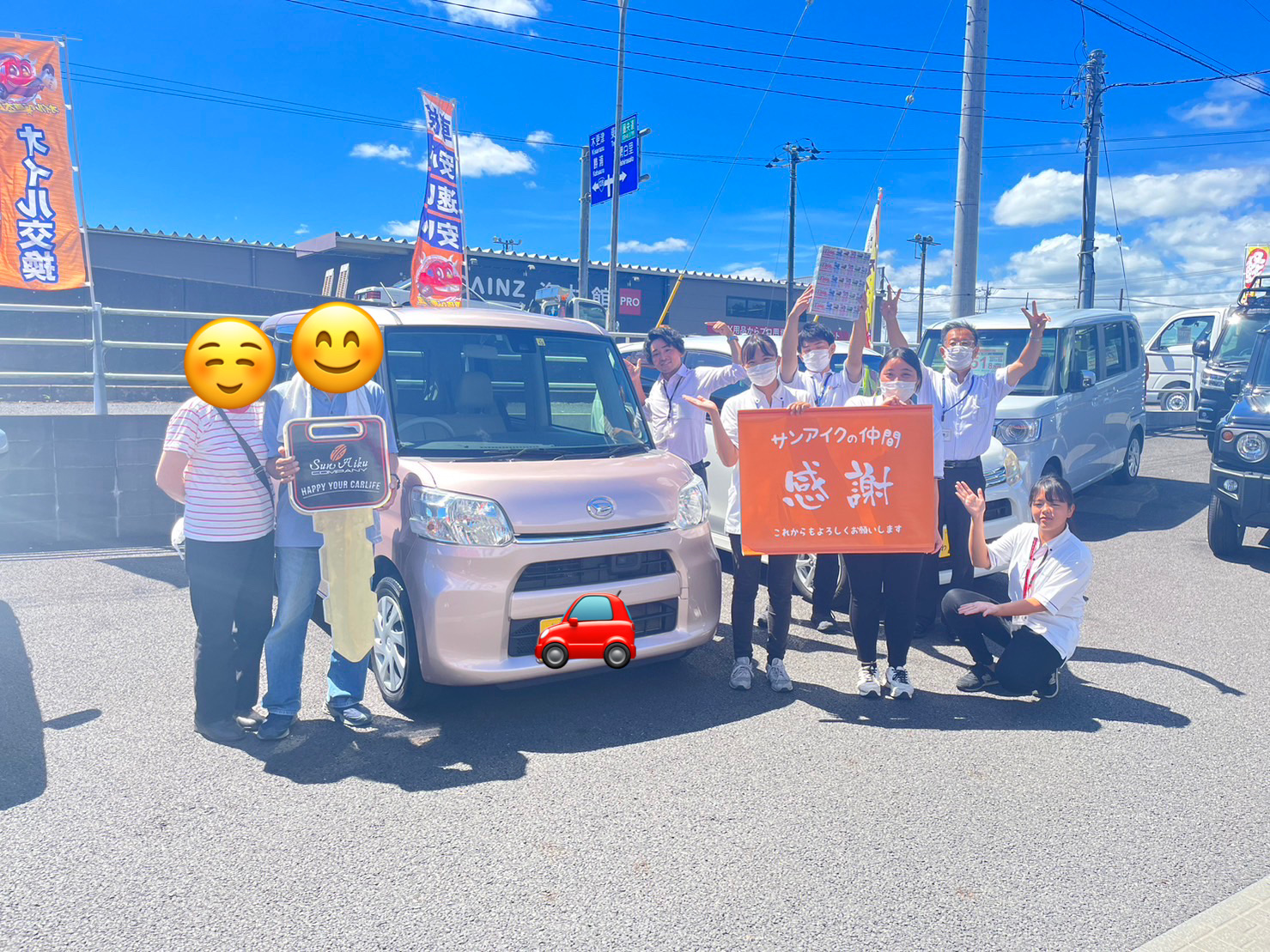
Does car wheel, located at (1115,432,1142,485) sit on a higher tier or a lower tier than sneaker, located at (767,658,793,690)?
higher

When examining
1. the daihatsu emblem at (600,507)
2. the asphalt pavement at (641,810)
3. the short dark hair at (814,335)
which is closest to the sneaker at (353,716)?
the asphalt pavement at (641,810)

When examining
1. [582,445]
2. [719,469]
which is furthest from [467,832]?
[719,469]

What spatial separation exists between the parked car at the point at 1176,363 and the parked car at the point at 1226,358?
1574 mm

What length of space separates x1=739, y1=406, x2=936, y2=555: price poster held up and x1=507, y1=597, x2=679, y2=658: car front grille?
533 mm

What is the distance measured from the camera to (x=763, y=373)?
193 inches

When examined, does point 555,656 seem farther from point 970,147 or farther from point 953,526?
point 970,147

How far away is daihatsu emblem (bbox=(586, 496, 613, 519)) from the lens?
422 cm

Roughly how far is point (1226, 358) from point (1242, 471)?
9.92 m

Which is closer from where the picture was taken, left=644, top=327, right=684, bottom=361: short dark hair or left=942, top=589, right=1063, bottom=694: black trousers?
left=942, top=589, right=1063, bottom=694: black trousers

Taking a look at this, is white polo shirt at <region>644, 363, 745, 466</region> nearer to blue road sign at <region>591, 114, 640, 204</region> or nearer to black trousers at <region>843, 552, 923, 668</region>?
black trousers at <region>843, 552, 923, 668</region>

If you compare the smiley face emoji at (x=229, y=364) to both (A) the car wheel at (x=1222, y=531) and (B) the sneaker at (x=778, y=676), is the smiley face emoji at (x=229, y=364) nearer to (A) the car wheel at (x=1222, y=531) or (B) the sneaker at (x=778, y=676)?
(B) the sneaker at (x=778, y=676)

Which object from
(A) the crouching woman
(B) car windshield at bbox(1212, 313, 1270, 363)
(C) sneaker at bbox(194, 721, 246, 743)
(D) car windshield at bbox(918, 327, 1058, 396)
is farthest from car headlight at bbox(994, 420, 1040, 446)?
(B) car windshield at bbox(1212, 313, 1270, 363)

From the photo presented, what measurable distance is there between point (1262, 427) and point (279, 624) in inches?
299

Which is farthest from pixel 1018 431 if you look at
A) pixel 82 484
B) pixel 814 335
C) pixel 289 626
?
pixel 82 484
